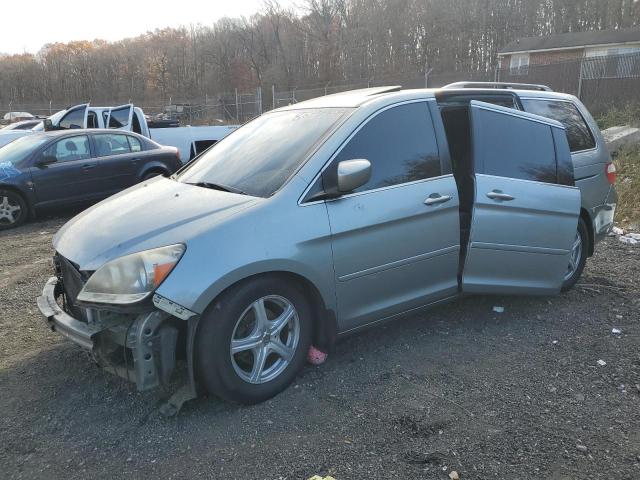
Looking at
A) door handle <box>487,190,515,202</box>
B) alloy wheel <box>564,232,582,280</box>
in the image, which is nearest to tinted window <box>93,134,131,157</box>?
door handle <box>487,190,515,202</box>

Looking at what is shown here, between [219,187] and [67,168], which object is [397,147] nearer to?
[219,187]

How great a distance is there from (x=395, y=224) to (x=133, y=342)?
183 centimetres

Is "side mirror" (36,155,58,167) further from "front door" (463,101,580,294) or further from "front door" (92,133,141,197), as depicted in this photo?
"front door" (463,101,580,294)

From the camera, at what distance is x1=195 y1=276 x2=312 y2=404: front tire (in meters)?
2.94

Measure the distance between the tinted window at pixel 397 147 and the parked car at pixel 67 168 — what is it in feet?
23.0

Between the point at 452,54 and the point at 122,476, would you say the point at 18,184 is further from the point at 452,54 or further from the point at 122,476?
the point at 452,54

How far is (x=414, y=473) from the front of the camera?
8.65 feet

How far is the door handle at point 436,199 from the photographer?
3785 mm

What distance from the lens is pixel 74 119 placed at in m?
13.6

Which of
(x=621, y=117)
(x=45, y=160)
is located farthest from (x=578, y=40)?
(x=45, y=160)

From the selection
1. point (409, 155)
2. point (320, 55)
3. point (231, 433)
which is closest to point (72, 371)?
point (231, 433)

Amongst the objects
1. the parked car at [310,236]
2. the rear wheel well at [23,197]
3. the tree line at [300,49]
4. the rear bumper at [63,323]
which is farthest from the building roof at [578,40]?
the rear bumper at [63,323]

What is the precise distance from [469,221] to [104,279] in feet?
8.72

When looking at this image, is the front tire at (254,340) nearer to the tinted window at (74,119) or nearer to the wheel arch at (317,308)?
the wheel arch at (317,308)
